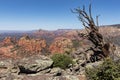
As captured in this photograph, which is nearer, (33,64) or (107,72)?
(107,72)

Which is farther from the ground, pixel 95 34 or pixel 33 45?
pixel 95 34

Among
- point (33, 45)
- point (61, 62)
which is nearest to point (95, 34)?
point (61, 62)

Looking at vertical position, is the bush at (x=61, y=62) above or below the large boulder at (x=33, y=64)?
below

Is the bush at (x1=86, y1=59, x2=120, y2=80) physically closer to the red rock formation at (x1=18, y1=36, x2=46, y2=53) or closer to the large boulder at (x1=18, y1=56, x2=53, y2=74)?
the large boulder at (x1=18, y1=56, x2=53, y2=74)

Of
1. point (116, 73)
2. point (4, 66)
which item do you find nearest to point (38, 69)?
point (4, 66)

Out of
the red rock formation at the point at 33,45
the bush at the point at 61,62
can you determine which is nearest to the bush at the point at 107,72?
the bush at the point at 61,62

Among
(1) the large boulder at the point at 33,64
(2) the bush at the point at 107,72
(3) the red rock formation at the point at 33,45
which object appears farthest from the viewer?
(3) the red rock formation at the point at 33,45

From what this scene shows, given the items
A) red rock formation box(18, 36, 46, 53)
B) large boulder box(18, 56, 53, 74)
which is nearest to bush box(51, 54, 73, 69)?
large boulder box(18, 56, 53, 74)

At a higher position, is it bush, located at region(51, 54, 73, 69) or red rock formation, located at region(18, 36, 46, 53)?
bush, located at region(51, 54, 73, 69)

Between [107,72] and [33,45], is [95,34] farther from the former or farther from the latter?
[33,45]

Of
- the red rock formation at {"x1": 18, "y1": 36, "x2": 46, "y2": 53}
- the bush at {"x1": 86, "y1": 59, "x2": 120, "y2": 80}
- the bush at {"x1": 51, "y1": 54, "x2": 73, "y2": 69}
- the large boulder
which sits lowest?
the red rock formation at {"x1": 18, "y1": 36, "x2": 46, "y2": 53}

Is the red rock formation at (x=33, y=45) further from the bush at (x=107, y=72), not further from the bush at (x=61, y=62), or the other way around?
the bush at (x=107, y=72)

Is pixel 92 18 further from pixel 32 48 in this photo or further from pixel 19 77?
pixel 32 48

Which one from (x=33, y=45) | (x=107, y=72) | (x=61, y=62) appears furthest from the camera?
(x=33, y=45)
